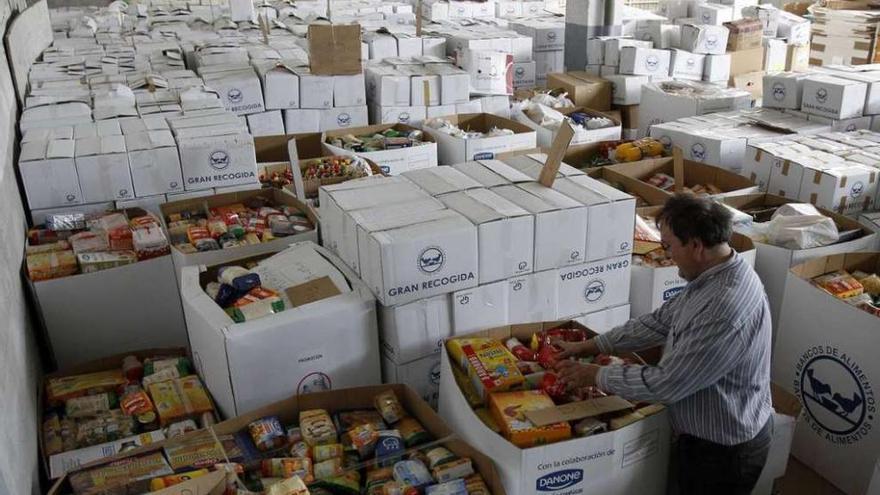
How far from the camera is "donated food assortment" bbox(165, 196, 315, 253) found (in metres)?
3.18

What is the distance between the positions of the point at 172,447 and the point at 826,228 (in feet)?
9.53

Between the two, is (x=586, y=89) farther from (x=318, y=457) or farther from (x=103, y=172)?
(x=318, y=457)

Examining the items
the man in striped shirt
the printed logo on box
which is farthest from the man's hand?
the printed logo on box

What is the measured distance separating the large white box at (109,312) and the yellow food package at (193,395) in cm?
58

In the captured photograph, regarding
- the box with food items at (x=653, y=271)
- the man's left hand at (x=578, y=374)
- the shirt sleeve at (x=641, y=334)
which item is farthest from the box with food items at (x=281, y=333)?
the box with food items at (x=653, y=271)

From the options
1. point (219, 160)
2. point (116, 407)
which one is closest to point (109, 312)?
point (116, 407)

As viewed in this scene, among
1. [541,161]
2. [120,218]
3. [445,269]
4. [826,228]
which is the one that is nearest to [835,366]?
[826,228]

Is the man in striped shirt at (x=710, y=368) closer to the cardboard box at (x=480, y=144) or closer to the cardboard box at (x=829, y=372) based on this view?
the cardboard box at (x=829, y=372)

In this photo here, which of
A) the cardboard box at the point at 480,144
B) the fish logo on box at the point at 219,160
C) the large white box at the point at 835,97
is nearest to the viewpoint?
the fish logo on box at the point at 219,160

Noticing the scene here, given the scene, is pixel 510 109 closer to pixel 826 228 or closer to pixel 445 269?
pixel 826 228

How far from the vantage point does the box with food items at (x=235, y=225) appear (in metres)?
3.04

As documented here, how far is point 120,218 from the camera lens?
338 centimetres

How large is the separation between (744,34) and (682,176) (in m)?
3.69

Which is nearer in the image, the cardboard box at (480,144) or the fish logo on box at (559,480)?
the fish logo on box at (559,480)
